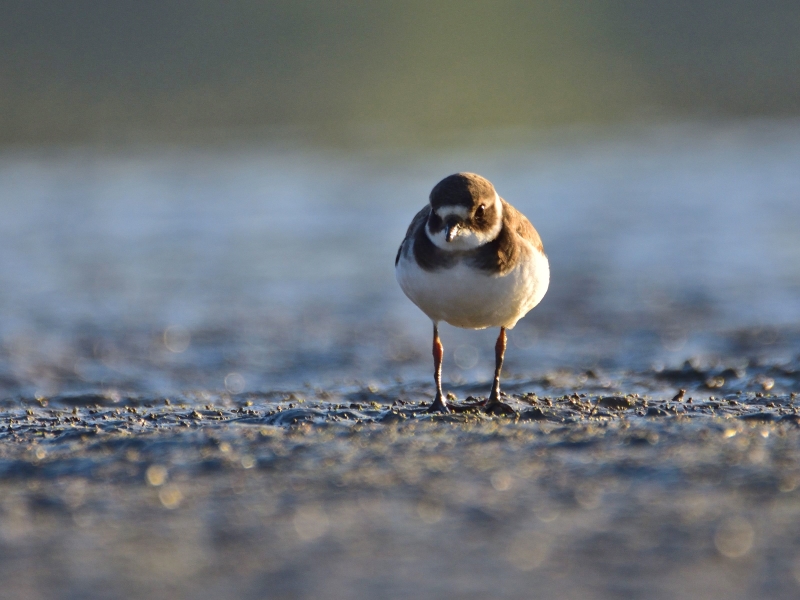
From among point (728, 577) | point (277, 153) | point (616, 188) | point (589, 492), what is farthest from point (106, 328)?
point (277, 153)

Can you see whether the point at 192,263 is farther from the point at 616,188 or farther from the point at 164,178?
the point at 616,188

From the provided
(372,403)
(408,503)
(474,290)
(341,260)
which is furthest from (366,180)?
(408,503)

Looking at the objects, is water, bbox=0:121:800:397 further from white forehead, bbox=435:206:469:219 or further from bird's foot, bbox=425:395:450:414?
white forehead, bbox=435:206:469:219

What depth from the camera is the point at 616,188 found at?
18.3m

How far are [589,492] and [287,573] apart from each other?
1413 millimetres

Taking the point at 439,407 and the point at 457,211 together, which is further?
the point at 439,407

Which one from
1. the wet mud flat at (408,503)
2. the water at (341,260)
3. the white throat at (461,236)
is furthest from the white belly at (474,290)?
the water at (341,260)

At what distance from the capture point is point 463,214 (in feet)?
18.6

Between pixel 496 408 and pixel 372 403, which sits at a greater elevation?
pixel 372 403

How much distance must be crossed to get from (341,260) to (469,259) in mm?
7804

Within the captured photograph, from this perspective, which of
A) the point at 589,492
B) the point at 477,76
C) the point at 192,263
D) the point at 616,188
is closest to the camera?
the point at 589,492

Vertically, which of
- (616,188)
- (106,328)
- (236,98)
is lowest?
(106,328)

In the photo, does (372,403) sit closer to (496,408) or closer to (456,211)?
(496,408)

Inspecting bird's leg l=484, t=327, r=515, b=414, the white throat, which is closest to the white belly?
the white throat
